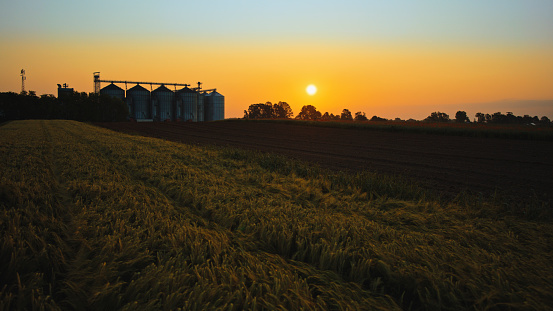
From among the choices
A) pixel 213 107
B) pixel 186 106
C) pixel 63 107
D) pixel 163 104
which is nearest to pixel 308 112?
pixel 213 107

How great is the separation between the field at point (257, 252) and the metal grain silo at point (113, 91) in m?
77.4

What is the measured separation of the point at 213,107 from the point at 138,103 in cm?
1821

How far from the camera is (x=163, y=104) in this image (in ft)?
237

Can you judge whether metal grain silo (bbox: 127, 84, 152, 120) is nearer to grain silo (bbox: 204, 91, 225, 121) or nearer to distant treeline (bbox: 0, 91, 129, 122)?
distant treeline (bbox: 0, 91, 129, 122)

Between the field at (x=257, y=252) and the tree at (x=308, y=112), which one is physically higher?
the tree at (x=308, y=112)

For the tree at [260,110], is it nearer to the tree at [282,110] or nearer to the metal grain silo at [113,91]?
the tree at [282,110]

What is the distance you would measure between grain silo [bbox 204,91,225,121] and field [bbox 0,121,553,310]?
76088 millimetres

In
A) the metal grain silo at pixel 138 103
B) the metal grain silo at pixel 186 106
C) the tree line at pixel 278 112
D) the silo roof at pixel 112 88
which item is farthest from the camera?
the tree line at pixel 278 112

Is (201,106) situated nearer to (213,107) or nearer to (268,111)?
(213,107)

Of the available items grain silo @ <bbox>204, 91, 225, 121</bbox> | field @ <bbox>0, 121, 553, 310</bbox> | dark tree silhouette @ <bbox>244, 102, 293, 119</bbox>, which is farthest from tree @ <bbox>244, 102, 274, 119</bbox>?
field @ <bbox>0, 121, 553, 310</bbox>

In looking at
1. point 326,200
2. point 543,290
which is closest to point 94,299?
point 543,290

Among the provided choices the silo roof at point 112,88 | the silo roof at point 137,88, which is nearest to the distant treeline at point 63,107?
the silo roof at point 112,88

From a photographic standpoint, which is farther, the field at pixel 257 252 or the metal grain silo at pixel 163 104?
the metal grain silo at pixel 163 104

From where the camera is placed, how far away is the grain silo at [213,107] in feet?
261
